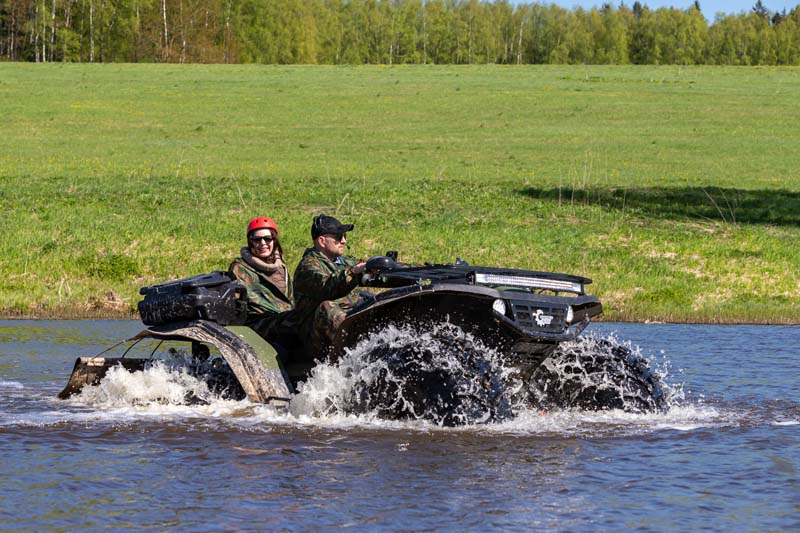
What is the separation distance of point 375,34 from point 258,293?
129m

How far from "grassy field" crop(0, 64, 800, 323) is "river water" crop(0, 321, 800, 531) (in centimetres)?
798

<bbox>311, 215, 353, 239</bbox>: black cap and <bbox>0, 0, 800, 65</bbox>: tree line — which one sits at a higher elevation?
<bbox>0, 0, 800, 65</bbox>: tree line

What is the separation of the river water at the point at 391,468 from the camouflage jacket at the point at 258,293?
83 cm

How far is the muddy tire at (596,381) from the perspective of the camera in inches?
398

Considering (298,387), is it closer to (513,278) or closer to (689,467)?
(513,278)

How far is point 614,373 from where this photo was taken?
10219 mm

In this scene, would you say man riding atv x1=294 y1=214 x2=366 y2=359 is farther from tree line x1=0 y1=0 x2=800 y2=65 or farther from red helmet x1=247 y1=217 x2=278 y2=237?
tree line x1=0 y1=0 x2=800 y2=65

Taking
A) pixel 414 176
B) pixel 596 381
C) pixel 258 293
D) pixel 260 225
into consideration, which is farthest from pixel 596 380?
pixel 414 176

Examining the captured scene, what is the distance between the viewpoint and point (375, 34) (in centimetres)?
13750

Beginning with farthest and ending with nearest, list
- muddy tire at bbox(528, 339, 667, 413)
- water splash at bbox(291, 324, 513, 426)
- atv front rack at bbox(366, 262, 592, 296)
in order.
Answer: muddy tire at bbox(528, 339, 667, 413)
water splash at bbox(291, 324, 513, 426)
atv front rack at bbox(366, 262, 592, 296)

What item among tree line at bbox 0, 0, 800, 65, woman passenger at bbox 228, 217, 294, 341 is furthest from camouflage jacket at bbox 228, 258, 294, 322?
tree line at bbox 0, 0, 800, 65

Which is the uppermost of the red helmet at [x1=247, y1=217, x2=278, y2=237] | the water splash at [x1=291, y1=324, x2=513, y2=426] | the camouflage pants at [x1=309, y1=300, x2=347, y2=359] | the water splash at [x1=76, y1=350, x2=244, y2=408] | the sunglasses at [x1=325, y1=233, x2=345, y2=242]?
the red helmet at [x1=247, y1=217, x2=278, y2=237]

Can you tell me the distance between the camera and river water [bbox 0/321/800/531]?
24.4 feet

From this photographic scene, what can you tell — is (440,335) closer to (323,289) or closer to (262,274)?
(323,289)
